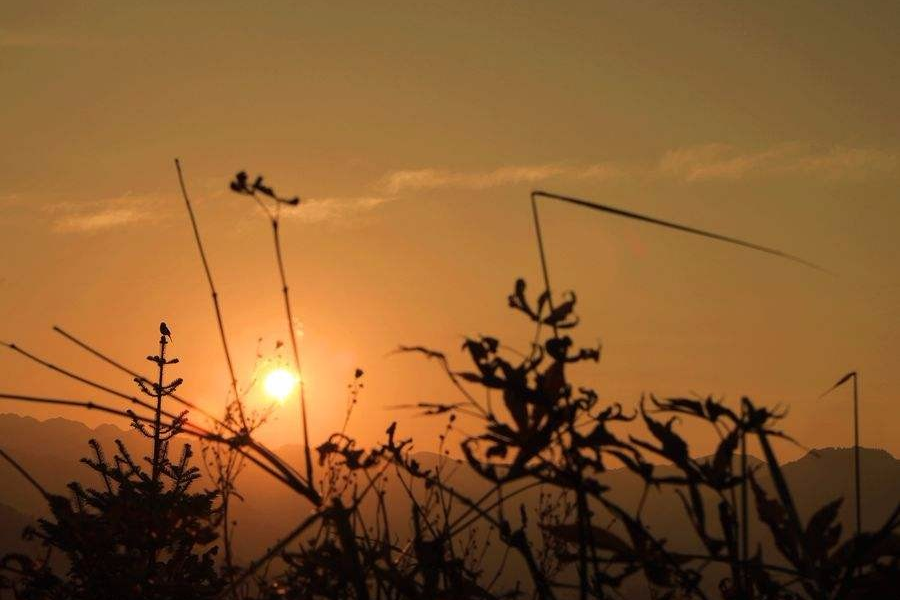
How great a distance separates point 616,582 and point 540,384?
406 mm

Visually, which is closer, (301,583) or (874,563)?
(874,563)

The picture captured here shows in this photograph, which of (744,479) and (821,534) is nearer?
(744,479)

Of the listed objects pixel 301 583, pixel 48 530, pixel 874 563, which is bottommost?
pixel 874 563

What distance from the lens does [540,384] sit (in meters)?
1.87

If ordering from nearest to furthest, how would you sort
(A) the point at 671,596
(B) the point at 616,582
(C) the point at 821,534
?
(B) the point at 616,582
(C) the point at 821,534
(A) the point at 671,596

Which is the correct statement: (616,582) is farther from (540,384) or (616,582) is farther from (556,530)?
(540,384)

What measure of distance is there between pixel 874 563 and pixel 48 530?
17.1 feet

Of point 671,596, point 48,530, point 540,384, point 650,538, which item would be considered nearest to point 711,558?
point 650,538

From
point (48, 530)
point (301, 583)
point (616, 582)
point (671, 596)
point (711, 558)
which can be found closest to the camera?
point (711, 558)

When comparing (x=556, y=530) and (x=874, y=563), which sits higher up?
(x=556, y=530)

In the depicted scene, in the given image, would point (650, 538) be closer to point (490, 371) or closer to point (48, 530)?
point (490, 371)

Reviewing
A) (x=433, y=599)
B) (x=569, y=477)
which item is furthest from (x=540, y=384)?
(x=433, y=599)

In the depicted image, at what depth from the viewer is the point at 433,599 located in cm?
184

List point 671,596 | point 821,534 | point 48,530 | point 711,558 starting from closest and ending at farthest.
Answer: point 711,558 → point 821,534 → point 671,596 → point 48,530
